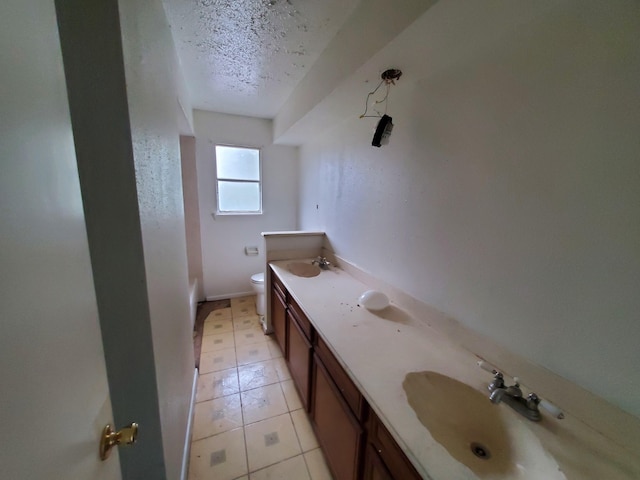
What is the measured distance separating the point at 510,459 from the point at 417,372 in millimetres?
345

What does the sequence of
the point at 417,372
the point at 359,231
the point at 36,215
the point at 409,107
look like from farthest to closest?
1. the point at 359,231
2. the point at 409,107
3. the point at 417,372
4. the point at 36,215

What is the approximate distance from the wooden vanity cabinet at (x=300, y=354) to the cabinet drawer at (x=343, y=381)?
0.16 meters

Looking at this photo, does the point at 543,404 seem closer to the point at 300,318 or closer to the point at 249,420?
the point at 300,318

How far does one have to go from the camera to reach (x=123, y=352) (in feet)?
2.54

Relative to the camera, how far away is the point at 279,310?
220 centimetres

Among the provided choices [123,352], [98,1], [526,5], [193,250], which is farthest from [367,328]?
[193,250]

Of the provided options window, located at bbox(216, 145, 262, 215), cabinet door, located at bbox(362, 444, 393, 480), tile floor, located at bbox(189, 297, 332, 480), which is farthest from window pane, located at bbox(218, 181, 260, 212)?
cabinet door, located at bbox(362, 444, 393, 480)

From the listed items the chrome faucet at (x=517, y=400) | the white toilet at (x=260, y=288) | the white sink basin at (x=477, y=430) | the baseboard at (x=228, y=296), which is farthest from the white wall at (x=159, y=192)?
the baseboard at (x=228, y=296)

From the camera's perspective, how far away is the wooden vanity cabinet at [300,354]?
5.04 feet

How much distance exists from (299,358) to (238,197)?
2.31 meters

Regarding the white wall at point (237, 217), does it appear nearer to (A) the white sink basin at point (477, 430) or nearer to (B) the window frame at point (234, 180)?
(B) the window frame at point (234, 180)

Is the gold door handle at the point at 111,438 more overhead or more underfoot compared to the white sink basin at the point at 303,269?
more overhead

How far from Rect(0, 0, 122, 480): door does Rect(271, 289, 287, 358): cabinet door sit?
61.4 inches

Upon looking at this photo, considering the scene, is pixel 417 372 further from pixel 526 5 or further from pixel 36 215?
pixel 526 5
